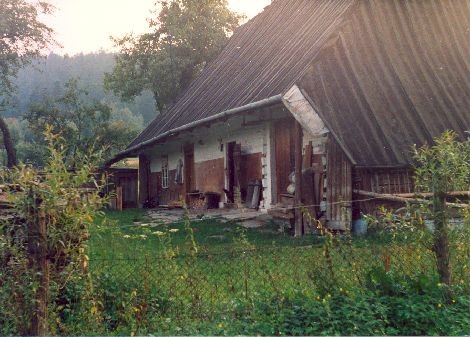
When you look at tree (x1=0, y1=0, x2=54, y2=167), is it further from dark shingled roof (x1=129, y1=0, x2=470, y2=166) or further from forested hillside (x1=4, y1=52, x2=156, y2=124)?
forested hillside (x1=4, y1=52, x2=156, y2=124)

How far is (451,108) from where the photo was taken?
13555 mm

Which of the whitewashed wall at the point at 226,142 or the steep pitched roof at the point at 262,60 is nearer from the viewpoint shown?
the steep pitched roof at the point at 262,60

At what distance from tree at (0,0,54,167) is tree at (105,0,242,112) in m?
5.21

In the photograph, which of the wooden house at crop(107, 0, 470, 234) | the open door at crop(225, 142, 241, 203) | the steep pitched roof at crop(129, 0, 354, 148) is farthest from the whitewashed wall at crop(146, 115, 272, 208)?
the steep pitched roof at crop(129, 0, 354, 148)

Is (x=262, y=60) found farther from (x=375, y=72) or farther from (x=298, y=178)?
(x=298, y=178)

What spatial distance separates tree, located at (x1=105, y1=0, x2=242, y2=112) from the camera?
30297mm

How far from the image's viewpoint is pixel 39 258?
14.6 ft

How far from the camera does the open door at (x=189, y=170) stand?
20019 mm

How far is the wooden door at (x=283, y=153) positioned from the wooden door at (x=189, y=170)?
5.82 m

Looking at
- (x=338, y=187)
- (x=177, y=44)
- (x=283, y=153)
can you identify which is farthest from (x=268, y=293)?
(x=177, y=44)

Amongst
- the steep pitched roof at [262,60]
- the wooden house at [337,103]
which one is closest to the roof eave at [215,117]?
the wooden house at [337,103]

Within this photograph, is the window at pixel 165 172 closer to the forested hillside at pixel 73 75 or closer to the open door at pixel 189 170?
the open door at pixel 189 170

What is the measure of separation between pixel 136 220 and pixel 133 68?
60.1 ft

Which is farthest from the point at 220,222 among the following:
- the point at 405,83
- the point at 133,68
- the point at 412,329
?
the point at 133,68
